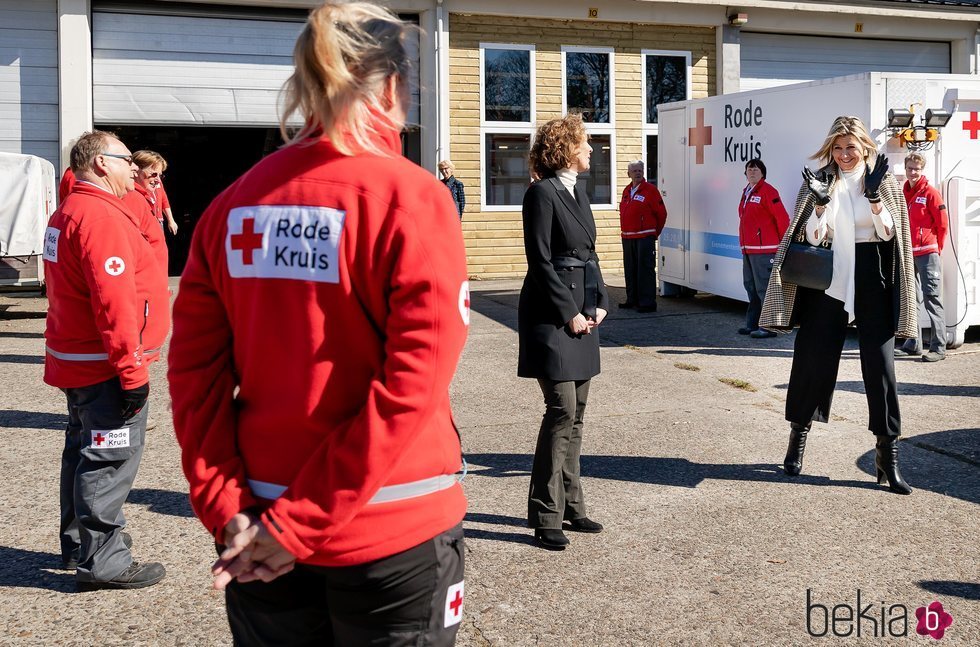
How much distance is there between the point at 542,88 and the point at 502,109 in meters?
0.78

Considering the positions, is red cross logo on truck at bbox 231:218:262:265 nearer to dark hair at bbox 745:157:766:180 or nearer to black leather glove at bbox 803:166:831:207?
black leather glove at bbox 803:166:831:207

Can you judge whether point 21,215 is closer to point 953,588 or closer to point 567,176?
point 567,176

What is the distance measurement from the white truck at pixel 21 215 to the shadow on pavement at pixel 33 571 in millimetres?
9608

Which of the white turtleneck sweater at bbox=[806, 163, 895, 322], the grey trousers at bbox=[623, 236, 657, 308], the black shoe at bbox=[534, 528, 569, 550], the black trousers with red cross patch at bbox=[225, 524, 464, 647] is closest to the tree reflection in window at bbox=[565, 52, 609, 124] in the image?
the grey trousers at bbox=[623, 236, 657, 308]

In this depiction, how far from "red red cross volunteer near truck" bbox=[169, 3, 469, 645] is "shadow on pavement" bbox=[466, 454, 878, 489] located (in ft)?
12.7

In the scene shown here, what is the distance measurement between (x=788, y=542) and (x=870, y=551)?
0.35 m

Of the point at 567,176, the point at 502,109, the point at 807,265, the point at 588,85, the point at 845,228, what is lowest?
the point at 807,265

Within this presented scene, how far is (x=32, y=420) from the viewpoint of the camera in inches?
290

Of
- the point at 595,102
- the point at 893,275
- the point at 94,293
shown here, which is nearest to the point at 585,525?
the point at 893,275

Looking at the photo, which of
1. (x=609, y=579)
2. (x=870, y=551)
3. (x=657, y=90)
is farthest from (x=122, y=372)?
(x=657, y=90)

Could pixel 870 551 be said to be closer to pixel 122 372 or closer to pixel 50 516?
pixel 122 372

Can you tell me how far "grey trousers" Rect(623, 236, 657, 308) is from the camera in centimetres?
1334

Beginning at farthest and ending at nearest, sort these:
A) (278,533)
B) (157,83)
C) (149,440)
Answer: (157,83)
(149,440)
(278,533)

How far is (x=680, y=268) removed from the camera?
46.3ft
